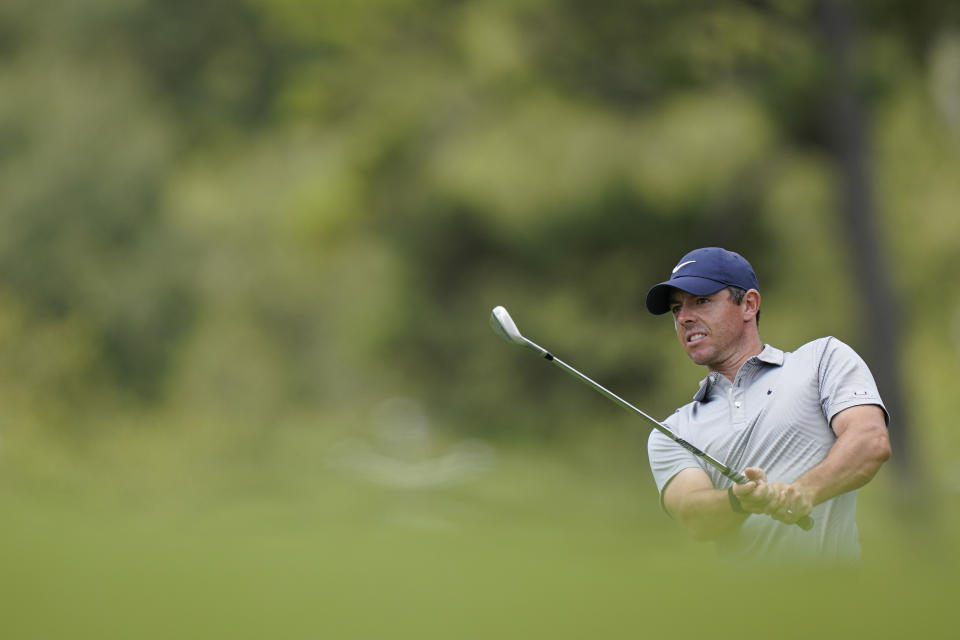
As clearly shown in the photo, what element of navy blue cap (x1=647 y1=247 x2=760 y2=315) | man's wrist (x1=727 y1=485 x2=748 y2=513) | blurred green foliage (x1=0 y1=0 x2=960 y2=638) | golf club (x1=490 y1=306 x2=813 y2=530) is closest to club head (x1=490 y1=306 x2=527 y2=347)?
golf club (x1=490 y1=306 x2=813 y2=530)

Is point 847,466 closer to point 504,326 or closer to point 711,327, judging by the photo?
point 711,327

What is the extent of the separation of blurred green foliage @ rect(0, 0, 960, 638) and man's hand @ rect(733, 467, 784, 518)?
7.92ft

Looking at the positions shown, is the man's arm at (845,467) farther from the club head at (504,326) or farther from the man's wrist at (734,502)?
the club head at (504,326)

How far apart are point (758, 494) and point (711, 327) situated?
0.22 m

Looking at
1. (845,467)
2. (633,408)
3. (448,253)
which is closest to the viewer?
(845,467)

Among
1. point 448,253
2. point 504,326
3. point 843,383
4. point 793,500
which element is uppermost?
point 448,253

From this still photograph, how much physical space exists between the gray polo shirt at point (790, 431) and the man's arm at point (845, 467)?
27mm

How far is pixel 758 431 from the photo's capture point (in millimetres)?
1226

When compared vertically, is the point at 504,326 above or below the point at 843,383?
above

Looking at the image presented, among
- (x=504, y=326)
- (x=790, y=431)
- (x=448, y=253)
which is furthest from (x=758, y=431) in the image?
(x=448, y=253)

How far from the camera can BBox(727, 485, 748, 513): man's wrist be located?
1171 millimetres

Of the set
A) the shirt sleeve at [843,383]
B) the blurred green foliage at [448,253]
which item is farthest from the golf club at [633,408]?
the blurred green foliage at [448,253]

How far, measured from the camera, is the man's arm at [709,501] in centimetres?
115

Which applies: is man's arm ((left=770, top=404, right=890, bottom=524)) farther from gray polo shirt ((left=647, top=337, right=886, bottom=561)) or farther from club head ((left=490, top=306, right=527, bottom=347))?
club head ((left=490, top=306, right=527, bottom=347))
